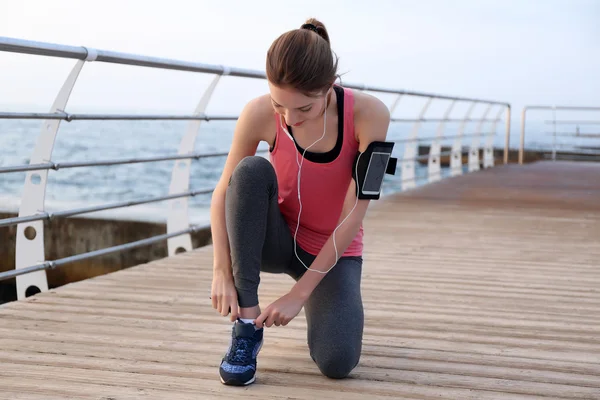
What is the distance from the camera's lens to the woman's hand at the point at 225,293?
5.37ft

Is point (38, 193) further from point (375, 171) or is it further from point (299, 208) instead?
point (375, 171)

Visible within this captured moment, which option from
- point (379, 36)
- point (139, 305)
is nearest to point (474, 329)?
point (139, 305)

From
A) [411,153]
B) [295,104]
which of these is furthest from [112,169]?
[295,104]

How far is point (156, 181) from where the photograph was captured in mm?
21906

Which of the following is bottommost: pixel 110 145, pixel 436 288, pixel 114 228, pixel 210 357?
pixel 110 145

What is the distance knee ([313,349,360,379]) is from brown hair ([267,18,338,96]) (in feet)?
1.77

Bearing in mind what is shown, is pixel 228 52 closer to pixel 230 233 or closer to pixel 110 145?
pixel 110 145

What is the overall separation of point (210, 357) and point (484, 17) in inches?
665

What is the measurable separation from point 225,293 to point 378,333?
60cm

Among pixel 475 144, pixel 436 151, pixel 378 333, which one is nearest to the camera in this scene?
pixel 378 333

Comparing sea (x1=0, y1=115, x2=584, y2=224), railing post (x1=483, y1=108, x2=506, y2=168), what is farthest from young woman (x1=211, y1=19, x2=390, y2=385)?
sea (x1=0, y1=115, x2=584, y2=224)

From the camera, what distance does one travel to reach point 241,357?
5.31ft

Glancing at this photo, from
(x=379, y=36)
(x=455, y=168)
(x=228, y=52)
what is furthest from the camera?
(x=228, y=52)

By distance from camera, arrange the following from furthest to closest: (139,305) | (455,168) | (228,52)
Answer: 1. (228,52)
2. (455,168)
3. (139,305)
